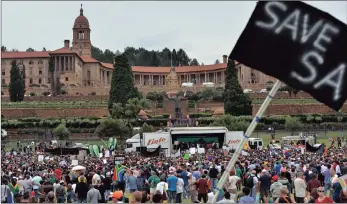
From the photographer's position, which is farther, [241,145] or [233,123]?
[233,123]

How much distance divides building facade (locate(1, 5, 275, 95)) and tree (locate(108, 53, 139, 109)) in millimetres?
→ 39065

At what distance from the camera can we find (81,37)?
468ft

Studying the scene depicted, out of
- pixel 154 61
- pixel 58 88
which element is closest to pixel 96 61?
pixel 58 88

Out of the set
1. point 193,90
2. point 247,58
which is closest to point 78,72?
point 193,90

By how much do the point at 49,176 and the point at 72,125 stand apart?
50.0 meters

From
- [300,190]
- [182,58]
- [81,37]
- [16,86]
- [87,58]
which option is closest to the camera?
[300,190]

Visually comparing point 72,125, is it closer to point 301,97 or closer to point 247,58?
point 301,97

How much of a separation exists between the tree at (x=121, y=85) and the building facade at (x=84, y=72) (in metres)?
39.1

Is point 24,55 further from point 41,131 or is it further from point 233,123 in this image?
point 233,123

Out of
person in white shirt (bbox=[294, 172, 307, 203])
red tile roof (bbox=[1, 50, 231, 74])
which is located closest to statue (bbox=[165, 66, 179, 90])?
red tile roof (bbox=[1, 50, 231, 74])

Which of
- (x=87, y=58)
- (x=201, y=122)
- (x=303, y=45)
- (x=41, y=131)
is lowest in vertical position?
(x=41, y=131)

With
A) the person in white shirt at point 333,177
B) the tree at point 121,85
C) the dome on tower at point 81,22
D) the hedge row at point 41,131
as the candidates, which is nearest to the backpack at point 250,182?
the person in white shirt at point 333,177

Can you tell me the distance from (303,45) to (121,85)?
70991mm

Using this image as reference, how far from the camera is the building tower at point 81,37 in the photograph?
141 meters
